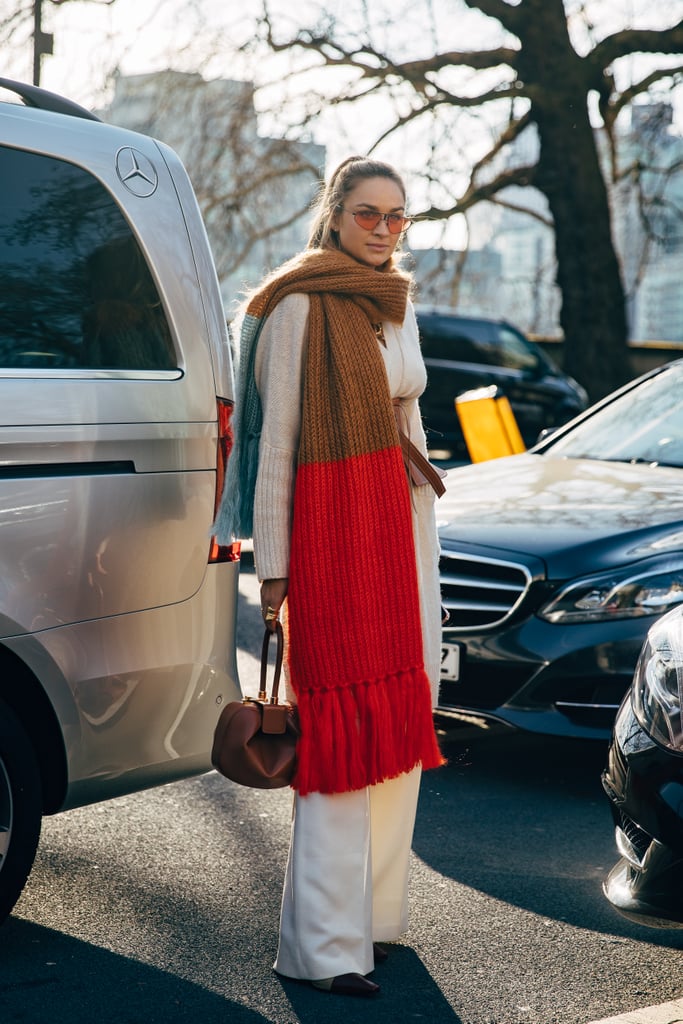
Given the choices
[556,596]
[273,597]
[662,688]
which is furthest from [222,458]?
[556,596]

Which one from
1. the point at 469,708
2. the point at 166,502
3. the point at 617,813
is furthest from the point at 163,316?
the point at 469,708

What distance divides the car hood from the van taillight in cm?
162

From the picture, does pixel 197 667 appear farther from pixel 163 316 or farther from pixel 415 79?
pixel 415 79

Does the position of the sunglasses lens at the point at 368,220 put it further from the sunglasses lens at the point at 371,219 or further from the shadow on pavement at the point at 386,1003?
the shadow on pavement at the point at 386,1003

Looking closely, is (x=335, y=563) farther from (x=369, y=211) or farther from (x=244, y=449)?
(x=369, y=211)

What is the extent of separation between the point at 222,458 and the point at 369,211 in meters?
0.71

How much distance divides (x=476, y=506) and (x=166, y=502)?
2.20 metres

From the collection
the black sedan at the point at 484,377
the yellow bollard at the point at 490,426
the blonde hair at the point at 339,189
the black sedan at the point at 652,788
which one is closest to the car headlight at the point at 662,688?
the black sedan at the point at 652,788

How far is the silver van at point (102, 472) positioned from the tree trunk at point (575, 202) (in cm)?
1243

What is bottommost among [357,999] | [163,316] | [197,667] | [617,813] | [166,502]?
[357,999]

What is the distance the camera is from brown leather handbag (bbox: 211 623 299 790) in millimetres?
2941

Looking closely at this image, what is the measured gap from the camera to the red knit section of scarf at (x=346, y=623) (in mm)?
2980

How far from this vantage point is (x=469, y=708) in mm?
4629

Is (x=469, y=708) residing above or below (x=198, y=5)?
below
